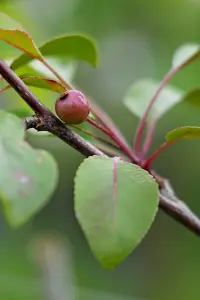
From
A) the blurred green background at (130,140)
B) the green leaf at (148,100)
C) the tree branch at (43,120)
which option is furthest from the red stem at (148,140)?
the blurred green background at (130,140)

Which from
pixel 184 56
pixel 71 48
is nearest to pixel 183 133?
pixel 71 48

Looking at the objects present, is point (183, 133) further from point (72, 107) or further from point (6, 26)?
point (6, 26)

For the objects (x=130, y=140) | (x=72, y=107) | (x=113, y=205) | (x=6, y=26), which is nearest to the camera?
(x=113, y=205)

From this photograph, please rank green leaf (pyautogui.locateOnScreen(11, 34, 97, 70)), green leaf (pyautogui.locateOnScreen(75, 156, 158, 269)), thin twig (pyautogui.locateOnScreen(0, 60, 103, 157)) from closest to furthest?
green leaf (pyautogui.locateOnScreen(75, 156, 158, 269)) → thin twig (pyautogui.locateOnScreen(0, 60, 103, 157)) → green leaf (pyautogui.locateOnScreen(11, 34, 97, 70))

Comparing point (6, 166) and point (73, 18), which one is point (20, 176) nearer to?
point (6, 166)

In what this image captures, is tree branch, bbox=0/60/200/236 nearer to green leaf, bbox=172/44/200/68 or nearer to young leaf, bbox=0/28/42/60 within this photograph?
young leaf, bbox=0/28/42/60

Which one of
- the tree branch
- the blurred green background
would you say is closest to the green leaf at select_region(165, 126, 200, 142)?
the tree branch
